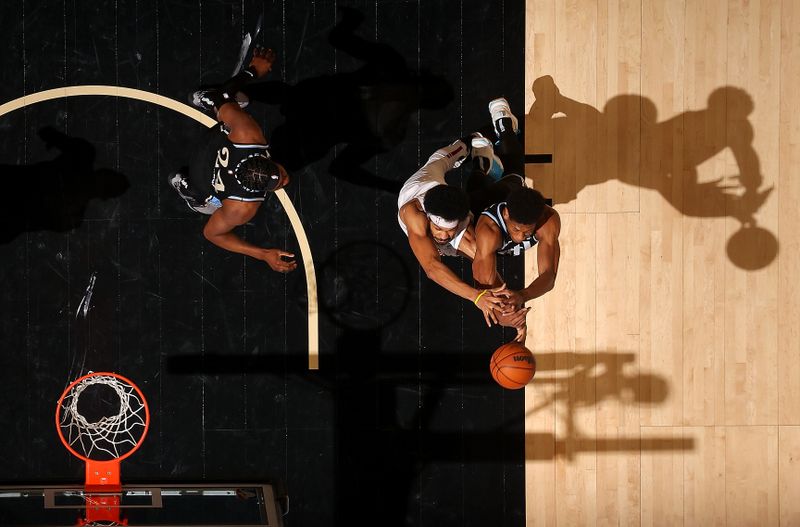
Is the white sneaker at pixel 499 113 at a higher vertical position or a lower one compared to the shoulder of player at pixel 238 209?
higher

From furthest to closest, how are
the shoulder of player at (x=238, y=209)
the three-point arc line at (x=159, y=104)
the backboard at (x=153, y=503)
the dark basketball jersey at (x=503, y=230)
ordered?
the three-point arc line at (x=159, y=104)
the backboard at (x=153, y=503)
the shoulder of player at (x=238, y=209)
the dark basketball jersey at (x=503, y=230)

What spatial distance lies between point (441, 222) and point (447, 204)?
142 mm

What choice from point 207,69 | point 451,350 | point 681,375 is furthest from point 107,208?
point 681,375

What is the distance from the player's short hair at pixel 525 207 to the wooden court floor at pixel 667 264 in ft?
4.86

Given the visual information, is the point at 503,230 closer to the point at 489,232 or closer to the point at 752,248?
the point at 489,232

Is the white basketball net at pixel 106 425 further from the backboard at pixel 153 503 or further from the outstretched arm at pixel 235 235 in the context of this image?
the outstretched arm at pixel 235 235

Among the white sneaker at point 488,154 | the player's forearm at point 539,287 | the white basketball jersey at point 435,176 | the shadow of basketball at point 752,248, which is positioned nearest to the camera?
the player's forearm at point 539,287

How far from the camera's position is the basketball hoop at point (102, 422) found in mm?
6402

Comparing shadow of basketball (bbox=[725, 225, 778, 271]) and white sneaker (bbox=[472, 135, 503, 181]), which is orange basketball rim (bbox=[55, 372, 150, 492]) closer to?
white sneaker (bbox=[472, 135, 503, 181])

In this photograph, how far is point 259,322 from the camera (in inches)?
254

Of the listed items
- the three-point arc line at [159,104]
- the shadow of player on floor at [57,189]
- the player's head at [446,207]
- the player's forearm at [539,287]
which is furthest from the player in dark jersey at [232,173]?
the player's forearm at [539,287]

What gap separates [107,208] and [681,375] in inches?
213

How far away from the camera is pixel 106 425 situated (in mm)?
6465

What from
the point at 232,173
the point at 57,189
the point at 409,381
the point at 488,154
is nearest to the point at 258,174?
the point at 232,173
